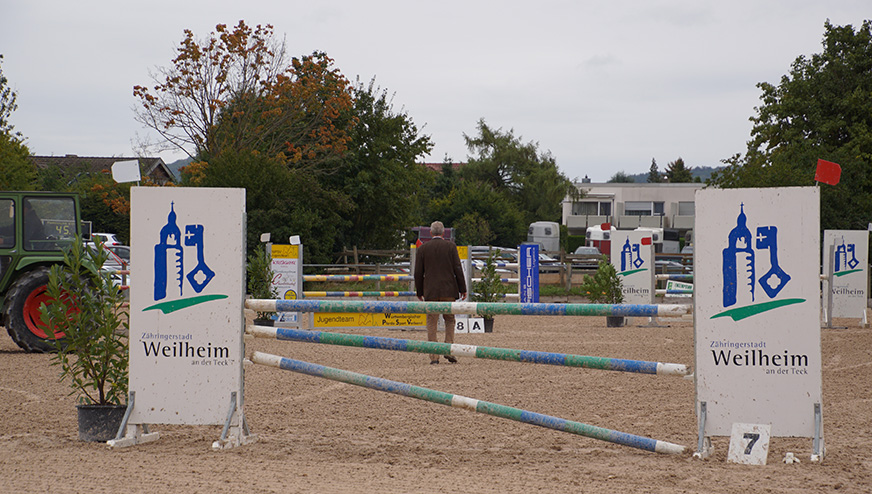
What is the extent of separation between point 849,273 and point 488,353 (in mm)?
13713

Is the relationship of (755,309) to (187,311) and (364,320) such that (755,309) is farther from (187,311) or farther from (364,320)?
(364,320)

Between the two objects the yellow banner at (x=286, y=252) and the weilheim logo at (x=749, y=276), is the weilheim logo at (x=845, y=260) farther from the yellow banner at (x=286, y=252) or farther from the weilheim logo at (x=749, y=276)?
the weilheim logo at (x=749, y=276)

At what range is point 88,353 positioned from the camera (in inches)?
229

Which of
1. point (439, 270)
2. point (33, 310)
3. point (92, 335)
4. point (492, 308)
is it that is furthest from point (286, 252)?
point (492, 308)

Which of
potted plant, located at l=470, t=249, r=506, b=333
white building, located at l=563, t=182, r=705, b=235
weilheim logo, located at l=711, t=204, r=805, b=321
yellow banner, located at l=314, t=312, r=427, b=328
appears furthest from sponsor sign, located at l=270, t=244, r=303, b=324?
white building, located at l=563, t=182, r=705, b=235

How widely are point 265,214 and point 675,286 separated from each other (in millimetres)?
14022

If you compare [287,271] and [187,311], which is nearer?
[187,311]

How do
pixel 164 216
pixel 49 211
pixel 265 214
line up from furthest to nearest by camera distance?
1. pixel 265 214
2. pixel 49 211
3. pixel 164 216

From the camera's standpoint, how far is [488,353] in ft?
17.8

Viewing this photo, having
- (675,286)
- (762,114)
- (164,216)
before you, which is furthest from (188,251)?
(762,114)

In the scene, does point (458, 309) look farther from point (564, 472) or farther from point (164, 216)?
point (164, 216)

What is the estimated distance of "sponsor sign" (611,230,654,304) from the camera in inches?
640

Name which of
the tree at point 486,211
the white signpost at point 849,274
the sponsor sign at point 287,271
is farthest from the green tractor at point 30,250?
the tree at point 486,211

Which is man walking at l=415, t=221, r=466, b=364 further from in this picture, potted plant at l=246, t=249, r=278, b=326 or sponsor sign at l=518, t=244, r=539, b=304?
sponsor sign at l=518, t=244, r=539, b=304
